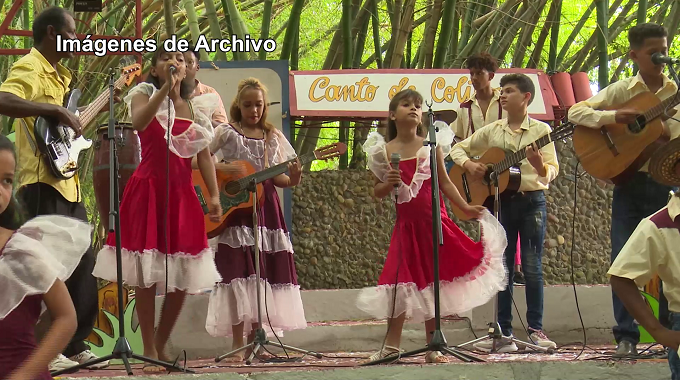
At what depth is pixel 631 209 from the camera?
560cm

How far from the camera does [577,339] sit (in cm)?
699

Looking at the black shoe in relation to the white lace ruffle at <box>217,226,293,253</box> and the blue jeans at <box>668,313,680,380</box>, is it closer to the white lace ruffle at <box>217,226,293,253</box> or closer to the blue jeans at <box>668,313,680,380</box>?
the blue jeans at <box>668,313,680,380</box>

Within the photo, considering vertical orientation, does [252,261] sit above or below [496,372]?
above

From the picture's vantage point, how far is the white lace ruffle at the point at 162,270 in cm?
528

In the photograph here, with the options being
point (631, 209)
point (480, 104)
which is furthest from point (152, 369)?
point (480, 104)

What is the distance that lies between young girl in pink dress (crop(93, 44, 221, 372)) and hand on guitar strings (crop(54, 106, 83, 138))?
0.94ft

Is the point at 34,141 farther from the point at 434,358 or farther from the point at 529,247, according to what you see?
the point at 529,247

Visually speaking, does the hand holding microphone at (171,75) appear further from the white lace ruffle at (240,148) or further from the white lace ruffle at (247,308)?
the white lace ruffle at (247,308)

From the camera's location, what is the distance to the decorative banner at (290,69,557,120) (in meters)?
8.94

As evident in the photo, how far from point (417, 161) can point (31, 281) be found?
309 cm

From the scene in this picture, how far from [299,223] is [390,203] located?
2.81 feet

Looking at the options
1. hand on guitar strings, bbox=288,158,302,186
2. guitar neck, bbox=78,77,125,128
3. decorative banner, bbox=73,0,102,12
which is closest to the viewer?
guitar neck, bbox=78,77,125,128

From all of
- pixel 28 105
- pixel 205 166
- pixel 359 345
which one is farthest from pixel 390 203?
pixel 28 105

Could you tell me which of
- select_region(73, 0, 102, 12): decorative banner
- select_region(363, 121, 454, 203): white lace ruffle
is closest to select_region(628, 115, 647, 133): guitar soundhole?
select_region(363, 121, 454, 203): white lace ruffle
